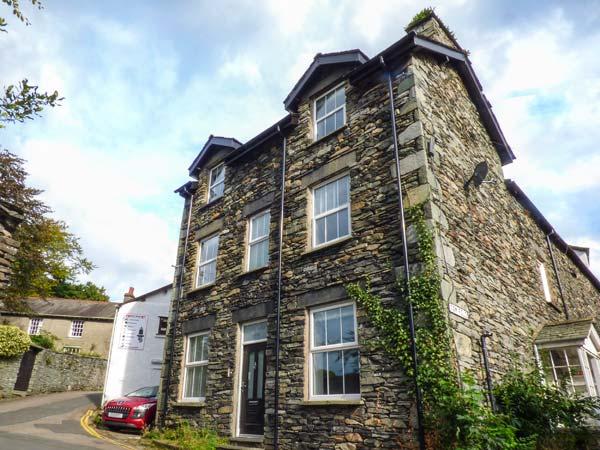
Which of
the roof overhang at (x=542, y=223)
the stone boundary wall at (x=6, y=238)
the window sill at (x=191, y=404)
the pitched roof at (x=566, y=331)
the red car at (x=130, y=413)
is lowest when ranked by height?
the red car at (x=130, y=413)

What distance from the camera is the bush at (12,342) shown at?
844 inches

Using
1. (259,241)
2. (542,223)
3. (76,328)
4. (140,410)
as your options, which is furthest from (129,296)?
(542,223)

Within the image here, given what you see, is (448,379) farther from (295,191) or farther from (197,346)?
(197,346)

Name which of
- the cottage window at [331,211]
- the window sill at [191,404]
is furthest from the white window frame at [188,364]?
the cottage window at [331,211]

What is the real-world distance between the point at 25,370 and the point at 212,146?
17.5 m

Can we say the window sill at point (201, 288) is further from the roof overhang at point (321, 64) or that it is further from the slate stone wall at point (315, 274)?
the roof overhang at point (321, 64)

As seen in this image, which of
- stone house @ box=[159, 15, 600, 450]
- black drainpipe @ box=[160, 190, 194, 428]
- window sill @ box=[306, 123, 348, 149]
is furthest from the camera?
black drainpipe @ box=[160, 190, 194, 428]

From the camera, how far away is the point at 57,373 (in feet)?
81.4

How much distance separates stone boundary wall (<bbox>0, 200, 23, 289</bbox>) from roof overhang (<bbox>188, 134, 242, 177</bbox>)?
7004 millimetres

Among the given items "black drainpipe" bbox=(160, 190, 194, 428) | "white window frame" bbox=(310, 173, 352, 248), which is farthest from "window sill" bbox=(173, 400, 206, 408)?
"white window frame" bbox=(310, 173, 352, 248)

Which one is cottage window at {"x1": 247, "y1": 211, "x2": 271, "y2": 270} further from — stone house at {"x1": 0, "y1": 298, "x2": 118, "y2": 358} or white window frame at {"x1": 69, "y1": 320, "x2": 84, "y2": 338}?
white window frame at {"x1": 69, "y1": 320, "x2": 84, "y2": 338}

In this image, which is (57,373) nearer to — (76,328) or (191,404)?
(76,328)

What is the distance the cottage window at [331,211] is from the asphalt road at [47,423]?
6.87 m

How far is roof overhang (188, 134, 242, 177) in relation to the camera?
14.2 metres
